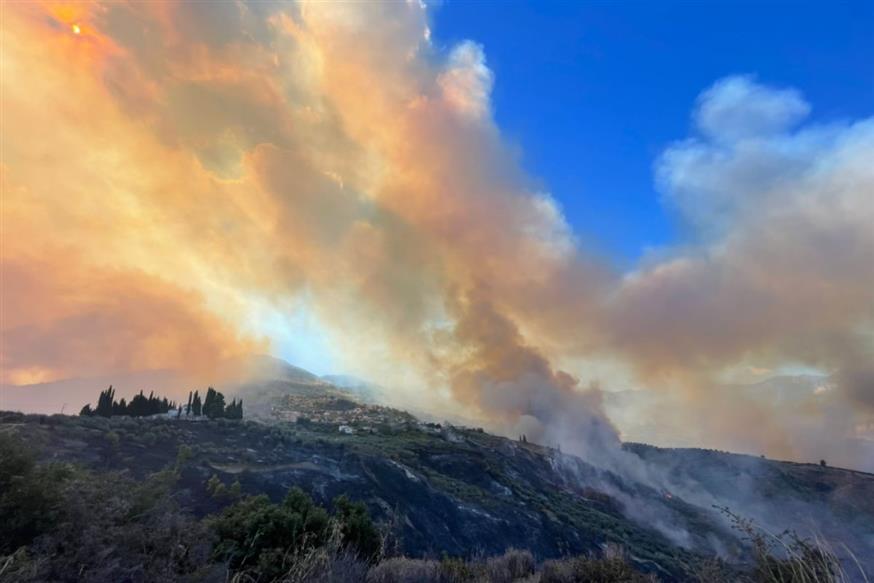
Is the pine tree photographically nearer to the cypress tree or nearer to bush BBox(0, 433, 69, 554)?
the cypress tree

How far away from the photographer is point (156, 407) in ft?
200

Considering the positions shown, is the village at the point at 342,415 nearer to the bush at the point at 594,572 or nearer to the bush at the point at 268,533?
the bush at the point at 268,533

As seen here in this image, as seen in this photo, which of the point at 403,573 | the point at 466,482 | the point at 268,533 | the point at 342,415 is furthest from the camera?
the point at 342,415

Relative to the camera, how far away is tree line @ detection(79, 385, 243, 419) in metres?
57.5

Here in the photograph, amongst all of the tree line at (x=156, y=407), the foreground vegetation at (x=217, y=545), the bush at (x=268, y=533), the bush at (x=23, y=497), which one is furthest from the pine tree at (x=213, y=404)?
the bush at (x=23, y=497)

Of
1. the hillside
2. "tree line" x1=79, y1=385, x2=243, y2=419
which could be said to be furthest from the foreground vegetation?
"tree line" x1=79, y1=385, x2=243, y2=419

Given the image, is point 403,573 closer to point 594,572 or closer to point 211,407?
point 594,572

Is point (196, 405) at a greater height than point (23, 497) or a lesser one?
greater

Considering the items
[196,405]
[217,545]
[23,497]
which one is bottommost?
[217,545]

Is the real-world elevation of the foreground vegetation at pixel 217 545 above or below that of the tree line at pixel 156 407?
below

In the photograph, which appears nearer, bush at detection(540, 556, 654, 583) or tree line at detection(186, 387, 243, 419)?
bush at detection(540, 556, 654, 583)

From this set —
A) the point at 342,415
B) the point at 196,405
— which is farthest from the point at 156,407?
the point at 342,415

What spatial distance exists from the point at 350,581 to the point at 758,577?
6282mm

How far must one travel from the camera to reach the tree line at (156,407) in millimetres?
57500
